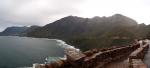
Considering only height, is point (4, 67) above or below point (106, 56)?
below

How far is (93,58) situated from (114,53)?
4.37 metres

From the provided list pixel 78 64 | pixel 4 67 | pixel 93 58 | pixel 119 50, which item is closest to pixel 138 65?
pixel 78 64

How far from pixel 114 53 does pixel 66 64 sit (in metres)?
7.00

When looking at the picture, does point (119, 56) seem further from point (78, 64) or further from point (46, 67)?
point (46, 67)

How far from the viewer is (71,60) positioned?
1097 centimetres

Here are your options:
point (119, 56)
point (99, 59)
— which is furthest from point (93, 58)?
point (119, 56)

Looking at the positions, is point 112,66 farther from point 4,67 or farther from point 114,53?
point 4,67

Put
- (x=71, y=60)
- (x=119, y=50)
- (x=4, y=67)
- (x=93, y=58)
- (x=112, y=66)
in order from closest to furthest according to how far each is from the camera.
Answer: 1. (x=71, y=60)
2. (x=93, y=58)
3. (x=112, y=66)
4. (x=119, y=50)
5. (x=4, y=67)

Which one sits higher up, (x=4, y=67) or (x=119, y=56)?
(x=119, y=56)

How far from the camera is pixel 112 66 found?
46.5ft

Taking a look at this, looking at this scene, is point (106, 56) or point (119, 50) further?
point (119, 50)

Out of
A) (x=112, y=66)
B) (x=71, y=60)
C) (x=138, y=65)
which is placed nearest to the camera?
(x=138, y=65)

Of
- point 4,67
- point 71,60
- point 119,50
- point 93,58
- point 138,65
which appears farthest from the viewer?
point 4,67

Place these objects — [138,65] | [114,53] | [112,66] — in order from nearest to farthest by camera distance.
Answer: [138,65] → [112,66] → [114,53]
